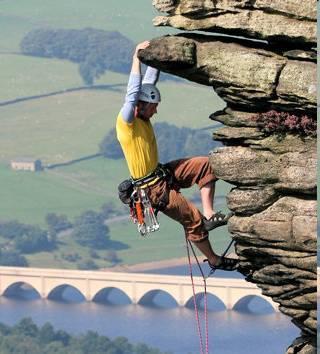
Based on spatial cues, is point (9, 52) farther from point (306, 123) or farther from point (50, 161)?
point (306, 123)

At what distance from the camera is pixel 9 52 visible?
19850 cm

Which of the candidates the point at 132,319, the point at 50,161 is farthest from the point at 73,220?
the point at 132,319

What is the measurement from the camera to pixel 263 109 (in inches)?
555

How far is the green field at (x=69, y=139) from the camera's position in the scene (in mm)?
166250

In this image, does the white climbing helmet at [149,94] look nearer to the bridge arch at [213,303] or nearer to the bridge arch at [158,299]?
the bridge arch at [213,303]

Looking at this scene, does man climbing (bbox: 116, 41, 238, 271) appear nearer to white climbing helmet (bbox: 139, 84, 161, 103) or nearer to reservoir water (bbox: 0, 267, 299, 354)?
white climbing helmet (bbox: 139, 84, 161, 103)

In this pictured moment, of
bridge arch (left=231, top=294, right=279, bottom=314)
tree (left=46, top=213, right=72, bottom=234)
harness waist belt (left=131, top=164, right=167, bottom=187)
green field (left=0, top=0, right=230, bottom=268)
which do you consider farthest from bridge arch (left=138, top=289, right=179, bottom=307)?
harness waist belt (left=131, top=164, right=167, bottom=187)

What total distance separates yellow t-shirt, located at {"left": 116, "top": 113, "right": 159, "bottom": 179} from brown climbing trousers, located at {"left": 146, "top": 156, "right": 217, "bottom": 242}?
0.32 m

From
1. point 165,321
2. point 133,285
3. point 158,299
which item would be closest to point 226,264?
point 133,285

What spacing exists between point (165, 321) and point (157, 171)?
12817 cm

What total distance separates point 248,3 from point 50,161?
525 ft

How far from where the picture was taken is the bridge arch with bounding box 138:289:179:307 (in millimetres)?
140125

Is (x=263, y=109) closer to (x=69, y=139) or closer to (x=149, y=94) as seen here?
(x=149, y=94)

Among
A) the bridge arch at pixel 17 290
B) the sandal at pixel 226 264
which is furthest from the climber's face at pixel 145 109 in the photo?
the bridge arch at pixel 17 290
